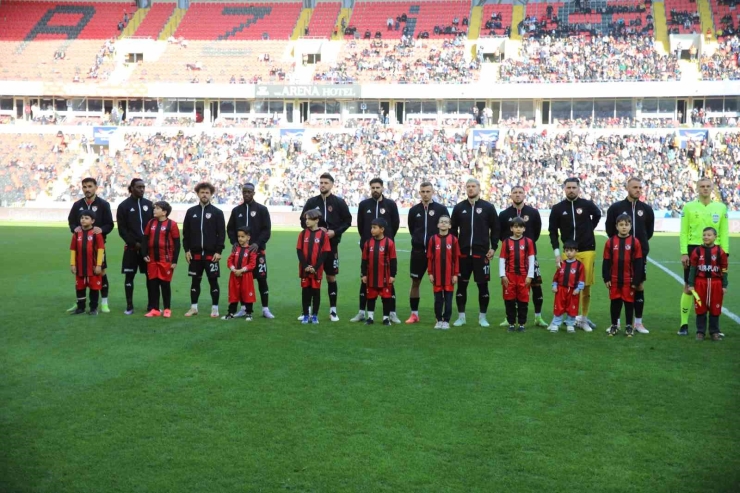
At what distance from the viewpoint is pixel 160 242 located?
11.0m

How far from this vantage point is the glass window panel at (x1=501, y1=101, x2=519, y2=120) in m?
48.7

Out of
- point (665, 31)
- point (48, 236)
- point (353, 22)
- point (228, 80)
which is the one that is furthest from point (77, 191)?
point (665, 31)

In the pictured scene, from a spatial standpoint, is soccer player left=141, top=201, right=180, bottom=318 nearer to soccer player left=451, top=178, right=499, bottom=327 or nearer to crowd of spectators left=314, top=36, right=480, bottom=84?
soccer player left=451, top=178, right=499, bottom=327

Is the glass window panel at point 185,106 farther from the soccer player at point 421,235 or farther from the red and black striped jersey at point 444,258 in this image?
the red and black striped jersey at point 444,258

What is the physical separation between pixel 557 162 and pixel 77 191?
26.4 meters

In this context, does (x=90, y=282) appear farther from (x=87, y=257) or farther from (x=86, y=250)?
(x=86, y=250)

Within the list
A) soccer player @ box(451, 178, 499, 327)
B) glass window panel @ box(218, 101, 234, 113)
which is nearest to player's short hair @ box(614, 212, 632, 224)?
soccer player @ box(451, 178, 499, 327)

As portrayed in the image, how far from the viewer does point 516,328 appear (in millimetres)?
10367

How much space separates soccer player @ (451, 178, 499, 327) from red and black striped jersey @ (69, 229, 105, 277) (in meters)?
5.04

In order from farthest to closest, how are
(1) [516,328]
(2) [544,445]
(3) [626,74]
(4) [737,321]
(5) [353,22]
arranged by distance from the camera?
(5) [353,22], (3) [626,74], (4) [737,321], (1) [516,328], (2) [544,445]

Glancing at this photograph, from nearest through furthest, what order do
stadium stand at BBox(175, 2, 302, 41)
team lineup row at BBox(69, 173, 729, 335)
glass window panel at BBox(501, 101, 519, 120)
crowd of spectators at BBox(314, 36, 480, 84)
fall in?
team lineup row at BBox(69, 173, 729, 335)
glass window panel at BBox(501, 101, 519, 120)
crowd of spectators at BBox(314, 36, 480, 84)
stadium stand at BBox(175, 2, 302, 41)

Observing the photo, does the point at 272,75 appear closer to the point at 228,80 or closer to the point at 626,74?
the point at 228,80

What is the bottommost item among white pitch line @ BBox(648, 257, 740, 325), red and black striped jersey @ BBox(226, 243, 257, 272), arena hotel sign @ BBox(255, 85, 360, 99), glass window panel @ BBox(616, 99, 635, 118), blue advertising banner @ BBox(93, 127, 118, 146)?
white pitch line @ BBox(648, 257, 740, 325)

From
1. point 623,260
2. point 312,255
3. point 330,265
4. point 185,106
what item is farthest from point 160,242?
point 185,106
